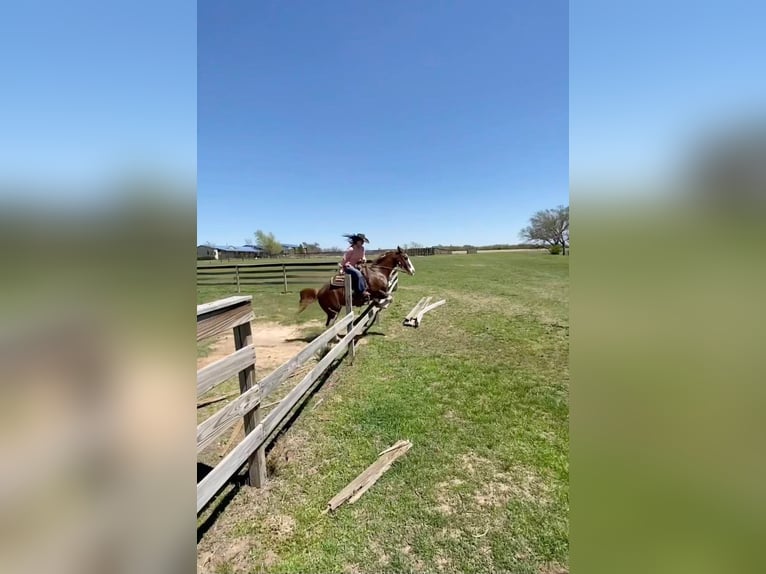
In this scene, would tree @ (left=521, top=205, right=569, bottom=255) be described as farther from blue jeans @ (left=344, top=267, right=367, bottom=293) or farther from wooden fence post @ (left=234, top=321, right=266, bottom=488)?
blue jeans @ (left=344, top=267, right=367, bottom=293)

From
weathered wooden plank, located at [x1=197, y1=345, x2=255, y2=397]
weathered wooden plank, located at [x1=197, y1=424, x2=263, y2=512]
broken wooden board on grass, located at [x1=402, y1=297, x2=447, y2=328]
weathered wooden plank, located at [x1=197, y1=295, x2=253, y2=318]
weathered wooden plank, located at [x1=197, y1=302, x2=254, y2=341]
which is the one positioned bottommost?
weathered wooden plank, located at [x1=197, y1=424, x2=263, y2=512]

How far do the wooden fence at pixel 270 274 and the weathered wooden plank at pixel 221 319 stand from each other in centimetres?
1114

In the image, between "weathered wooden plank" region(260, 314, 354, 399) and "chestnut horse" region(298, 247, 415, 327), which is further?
"chestnut horse" region(298, 247, 415, 327)

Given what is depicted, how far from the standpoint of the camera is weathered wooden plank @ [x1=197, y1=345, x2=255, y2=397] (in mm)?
1833

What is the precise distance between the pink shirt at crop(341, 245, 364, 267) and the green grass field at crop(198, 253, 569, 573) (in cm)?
289

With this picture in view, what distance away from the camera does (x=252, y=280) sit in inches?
597

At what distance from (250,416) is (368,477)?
1.00 m

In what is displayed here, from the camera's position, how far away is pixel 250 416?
241 cm

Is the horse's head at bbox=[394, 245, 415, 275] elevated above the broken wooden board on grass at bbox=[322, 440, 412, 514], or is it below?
above

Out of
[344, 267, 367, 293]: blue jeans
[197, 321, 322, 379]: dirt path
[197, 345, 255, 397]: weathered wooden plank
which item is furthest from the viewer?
[344, 267, 367, 293]: blue jeans

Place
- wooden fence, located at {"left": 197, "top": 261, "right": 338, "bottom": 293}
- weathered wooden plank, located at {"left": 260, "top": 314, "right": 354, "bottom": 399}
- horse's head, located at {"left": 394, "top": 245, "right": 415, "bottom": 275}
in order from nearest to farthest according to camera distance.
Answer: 1. weathered wooden plank, located at {"left": 260, "top": 314, "right": 354, "bottom": 399}
2. horse's head, located at {"left": 394, "top": 245, "right": 415, "bottom": 275}
3. wooden fence, located at {"left": 197, "top": 261, "right": 338, "bottom": 293}

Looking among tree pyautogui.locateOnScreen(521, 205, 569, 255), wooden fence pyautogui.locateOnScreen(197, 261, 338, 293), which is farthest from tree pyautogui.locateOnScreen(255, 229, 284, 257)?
tree pyautogui.locateOnScreen(521, 205, 569, 255)
